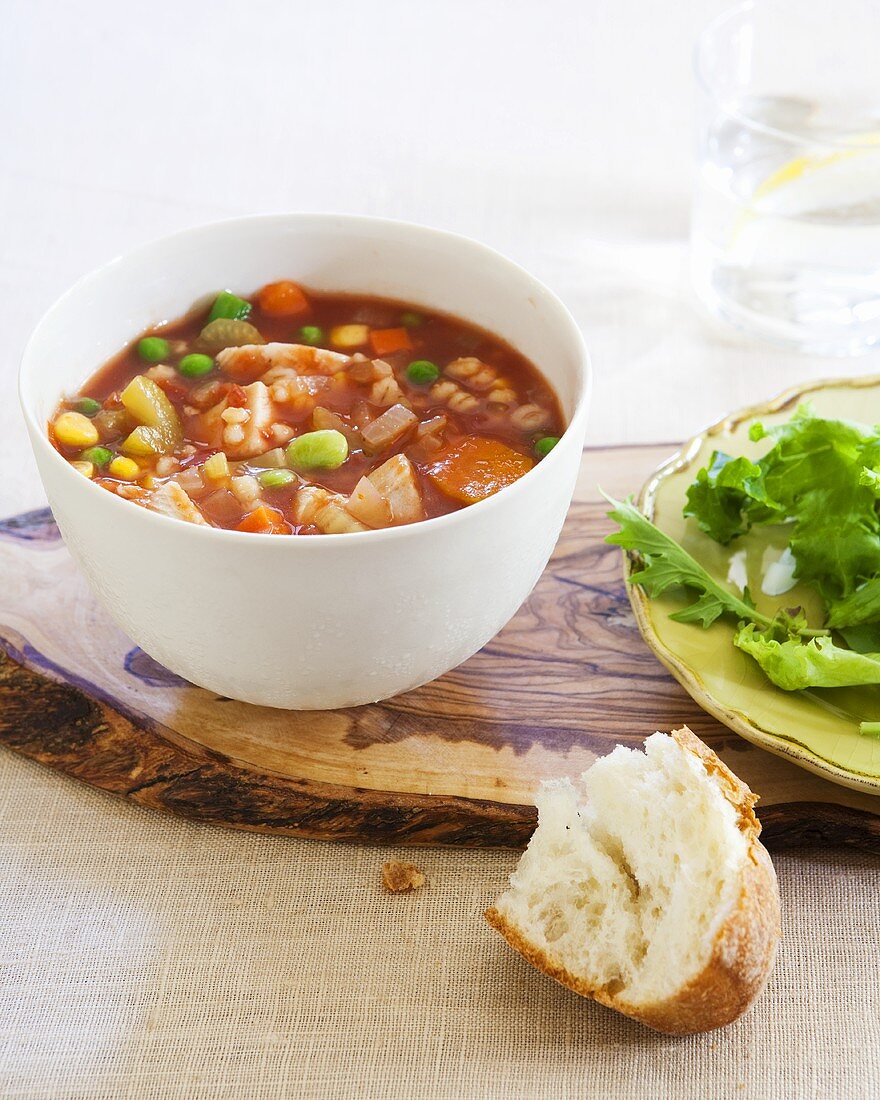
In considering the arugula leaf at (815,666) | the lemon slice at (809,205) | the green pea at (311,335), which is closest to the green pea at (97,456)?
the green pea at (311,335)

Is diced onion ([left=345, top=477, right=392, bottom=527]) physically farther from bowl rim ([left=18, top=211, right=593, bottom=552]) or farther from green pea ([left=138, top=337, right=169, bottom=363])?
green pea ([left=138, top=337, right=169, bottom=363])

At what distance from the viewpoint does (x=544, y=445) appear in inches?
109

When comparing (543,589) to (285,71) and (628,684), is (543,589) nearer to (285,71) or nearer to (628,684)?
(628,684)

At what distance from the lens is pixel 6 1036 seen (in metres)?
2.35

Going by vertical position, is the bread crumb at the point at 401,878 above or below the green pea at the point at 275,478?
below

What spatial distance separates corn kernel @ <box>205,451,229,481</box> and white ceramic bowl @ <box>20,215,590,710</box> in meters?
0.31

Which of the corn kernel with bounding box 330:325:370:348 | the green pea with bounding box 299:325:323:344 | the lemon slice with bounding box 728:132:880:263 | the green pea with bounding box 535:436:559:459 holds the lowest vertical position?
the lemon slice with bounding box 728:132:880:263

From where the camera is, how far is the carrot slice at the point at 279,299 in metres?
3.13

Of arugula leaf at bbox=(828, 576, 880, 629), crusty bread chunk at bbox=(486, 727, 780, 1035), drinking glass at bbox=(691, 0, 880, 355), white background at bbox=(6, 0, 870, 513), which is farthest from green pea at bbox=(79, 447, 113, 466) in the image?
drinking glass at bbox=(691, 0, 880, 355)

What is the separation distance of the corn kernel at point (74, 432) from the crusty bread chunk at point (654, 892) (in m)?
1.19

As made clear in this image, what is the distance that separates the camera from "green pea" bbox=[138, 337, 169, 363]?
2.96m

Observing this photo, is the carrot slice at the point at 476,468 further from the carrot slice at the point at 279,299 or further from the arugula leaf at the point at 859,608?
the arugula leaf at the point at 859,608

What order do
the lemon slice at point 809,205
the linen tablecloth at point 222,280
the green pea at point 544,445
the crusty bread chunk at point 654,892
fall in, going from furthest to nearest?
the lemon slice at point 809,205, the green pea at point 544,445, the linen tablecloth at point 222,280, the crusty bread chunk at point 654,892

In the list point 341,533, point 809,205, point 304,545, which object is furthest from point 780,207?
point 304,545
